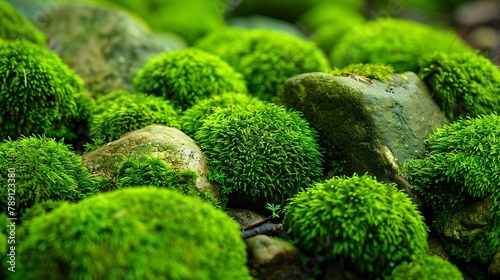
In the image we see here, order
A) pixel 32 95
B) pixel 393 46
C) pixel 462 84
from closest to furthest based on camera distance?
pixel 32 95 → pixel 462 84 → pixel 393 46

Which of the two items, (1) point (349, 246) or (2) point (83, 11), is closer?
(1) point (349, 246)

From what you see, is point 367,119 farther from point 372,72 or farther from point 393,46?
point 393,46

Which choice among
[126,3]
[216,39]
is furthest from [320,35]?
[126,3]

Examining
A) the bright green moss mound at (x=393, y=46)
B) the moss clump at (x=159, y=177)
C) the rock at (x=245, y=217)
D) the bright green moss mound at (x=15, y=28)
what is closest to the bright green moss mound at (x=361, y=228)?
the rock at (x=245, y=217)

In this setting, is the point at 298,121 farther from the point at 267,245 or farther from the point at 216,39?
the point at 216,39

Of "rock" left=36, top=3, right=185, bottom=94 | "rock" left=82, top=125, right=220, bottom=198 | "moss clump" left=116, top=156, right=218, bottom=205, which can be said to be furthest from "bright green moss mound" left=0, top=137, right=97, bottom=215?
"rock" left=36, top=3, right=185, bottom=94

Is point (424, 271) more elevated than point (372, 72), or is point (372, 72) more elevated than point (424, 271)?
point (372, 72)

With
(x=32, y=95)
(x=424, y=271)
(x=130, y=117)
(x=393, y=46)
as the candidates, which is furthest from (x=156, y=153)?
(x=393, y=46)
